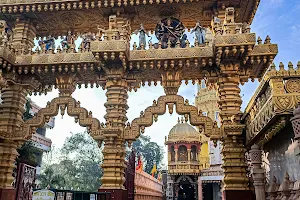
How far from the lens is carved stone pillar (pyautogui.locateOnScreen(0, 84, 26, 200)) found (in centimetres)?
1084

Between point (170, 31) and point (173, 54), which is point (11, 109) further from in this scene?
point (170, 31)

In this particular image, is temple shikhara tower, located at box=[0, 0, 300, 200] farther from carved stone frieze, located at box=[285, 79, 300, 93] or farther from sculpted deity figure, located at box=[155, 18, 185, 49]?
carved stone frieze, located at box=[285, 79, 300, 93]

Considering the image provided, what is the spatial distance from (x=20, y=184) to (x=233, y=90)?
10043mm

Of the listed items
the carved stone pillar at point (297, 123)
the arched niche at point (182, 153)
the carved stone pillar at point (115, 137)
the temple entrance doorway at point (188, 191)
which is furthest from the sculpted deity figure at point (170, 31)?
the temple entrance doorway at point (188, 191)

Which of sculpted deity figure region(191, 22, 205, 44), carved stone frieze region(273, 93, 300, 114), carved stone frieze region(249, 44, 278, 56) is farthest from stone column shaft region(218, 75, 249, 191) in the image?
carved stone frieze region(273, 93, 300, 114)

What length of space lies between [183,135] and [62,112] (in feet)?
58.7

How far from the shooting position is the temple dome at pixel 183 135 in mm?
27391

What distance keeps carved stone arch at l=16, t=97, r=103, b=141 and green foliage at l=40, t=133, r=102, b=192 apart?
2812 centimetres

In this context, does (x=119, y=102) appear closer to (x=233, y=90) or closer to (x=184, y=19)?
(x=233, y=90)

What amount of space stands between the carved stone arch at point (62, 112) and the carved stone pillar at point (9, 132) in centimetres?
42

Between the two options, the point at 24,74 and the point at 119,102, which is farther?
the point at 24,74

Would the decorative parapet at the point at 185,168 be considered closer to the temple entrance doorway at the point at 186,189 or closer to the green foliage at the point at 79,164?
the temple entrance doorway at the point at 186,189

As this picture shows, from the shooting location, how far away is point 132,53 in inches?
443

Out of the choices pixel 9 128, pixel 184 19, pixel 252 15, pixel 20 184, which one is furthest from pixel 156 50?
pixel 20 184
